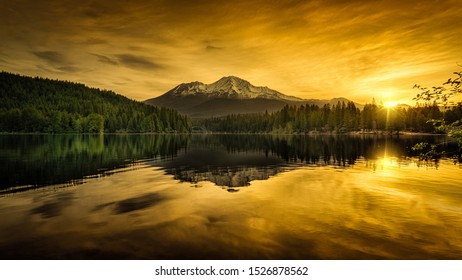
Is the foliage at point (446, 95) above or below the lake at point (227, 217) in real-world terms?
above

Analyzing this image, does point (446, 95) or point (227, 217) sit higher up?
point (446, 95)

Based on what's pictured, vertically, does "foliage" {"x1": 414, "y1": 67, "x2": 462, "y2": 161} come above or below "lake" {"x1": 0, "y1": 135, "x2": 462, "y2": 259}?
above

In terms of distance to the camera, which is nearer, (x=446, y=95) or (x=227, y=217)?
(x=446, y=95)

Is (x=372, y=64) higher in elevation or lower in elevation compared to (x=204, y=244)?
higher

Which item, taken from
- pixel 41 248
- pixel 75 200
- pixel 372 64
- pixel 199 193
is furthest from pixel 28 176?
pixel 372 64

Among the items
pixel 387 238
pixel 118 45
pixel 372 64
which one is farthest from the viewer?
pixel 372 64

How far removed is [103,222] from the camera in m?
12.4

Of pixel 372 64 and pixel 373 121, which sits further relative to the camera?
pixel 373 121

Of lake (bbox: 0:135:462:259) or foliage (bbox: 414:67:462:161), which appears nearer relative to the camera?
foliage (bbox: 414:67:462:161)

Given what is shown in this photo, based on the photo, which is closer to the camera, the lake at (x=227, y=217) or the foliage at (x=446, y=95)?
the foliage at (x=446, y=95)

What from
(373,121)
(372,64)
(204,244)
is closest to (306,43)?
(372,64)

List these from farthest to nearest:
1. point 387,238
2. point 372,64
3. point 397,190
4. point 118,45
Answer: point 372,64, point 118,45, point 397,190, point 387,238

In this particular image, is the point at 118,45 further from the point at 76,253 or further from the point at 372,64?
the point at 372,64
